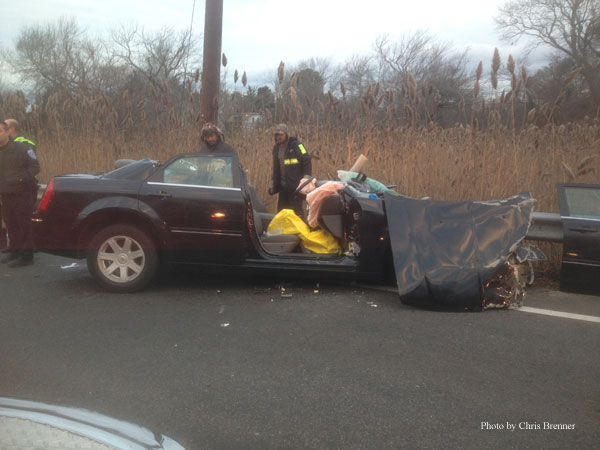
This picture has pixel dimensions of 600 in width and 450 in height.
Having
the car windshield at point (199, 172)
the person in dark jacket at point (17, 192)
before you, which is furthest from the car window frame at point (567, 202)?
the person in dark jacket at point (17, 192)

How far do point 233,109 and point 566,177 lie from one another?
19.9ft

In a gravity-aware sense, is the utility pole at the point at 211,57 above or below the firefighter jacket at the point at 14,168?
above

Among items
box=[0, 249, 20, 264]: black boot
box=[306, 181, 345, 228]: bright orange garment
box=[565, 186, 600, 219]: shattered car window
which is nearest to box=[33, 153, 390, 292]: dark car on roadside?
box=[306, 181, 345, 228]: bright orange garment

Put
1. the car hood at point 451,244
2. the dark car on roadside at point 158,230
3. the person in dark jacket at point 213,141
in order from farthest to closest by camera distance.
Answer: the person in dark jacket at point 213,141 < the dark car on roadside at point 158,230 < the car hood at point 451,244

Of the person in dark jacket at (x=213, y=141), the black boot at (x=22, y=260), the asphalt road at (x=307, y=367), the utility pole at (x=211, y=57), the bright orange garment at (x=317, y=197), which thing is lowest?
the asphalt road at (x=307, y=367)

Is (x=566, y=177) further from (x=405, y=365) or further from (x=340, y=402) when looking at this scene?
(x=340, y=402)

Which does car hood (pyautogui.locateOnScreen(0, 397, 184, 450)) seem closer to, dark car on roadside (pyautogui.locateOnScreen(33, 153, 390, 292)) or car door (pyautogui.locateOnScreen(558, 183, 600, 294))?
dark car on roadside (pyautogui.locateOnScreen(33, 153, 390, 292))

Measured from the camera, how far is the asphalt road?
279cm

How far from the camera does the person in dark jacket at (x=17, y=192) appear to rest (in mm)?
6578

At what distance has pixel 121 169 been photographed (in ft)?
18.0

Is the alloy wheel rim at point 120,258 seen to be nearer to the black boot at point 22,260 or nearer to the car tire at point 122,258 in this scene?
the car tire at point 122,258

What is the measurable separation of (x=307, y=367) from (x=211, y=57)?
6.95 meters

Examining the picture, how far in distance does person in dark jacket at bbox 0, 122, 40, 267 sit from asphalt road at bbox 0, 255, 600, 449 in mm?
1549

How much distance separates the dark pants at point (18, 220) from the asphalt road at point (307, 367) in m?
1.53
